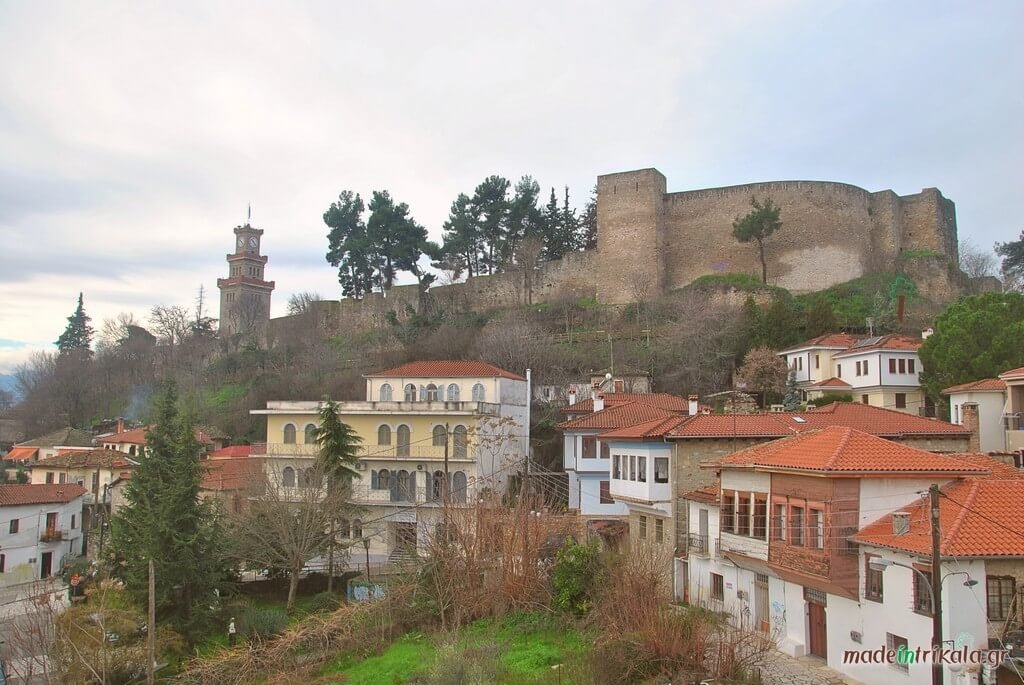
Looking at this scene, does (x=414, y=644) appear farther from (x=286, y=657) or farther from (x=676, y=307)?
(x=676, y=307)

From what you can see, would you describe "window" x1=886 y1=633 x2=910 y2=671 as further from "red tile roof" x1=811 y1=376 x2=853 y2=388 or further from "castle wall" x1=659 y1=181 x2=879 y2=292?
"castle wall" x1=659 y1=181 x2=879 y2=292

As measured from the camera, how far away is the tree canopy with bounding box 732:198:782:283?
5128cm

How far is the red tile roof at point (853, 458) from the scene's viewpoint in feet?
54.9

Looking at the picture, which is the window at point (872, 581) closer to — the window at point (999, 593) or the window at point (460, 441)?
the window at point (999, 593)

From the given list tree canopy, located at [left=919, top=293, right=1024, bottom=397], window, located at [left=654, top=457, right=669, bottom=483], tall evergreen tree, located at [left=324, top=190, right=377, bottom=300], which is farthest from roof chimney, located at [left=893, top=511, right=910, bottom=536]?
tall evergreen tree, located at [left=324, top=190, right=377, bottom=300]

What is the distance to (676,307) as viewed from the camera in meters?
50.4

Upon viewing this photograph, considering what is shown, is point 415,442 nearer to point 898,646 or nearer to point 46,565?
point 46,565

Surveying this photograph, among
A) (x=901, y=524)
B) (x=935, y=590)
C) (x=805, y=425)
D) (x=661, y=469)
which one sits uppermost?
(x=805, y=425)

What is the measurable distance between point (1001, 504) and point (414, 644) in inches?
529

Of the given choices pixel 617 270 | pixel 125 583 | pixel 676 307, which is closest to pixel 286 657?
pixel 125 583

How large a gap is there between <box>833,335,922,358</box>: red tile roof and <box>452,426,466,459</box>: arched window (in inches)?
708

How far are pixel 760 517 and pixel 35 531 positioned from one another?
29.5m

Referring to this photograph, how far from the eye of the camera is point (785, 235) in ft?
177

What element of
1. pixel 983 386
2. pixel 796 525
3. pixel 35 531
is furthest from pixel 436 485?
pixel 983 386
